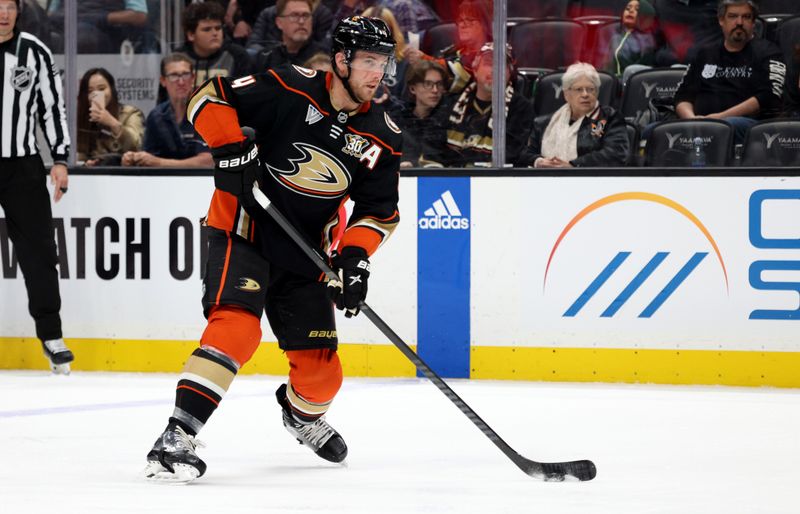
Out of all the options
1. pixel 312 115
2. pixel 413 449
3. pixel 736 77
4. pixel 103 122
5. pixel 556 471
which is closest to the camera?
pixel 556 471

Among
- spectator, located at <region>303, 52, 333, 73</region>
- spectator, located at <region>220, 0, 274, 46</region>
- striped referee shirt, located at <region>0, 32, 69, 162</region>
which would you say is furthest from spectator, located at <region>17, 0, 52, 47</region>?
spectator, located at <region>303, 52, 333, 73</region>

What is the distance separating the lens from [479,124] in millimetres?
5062

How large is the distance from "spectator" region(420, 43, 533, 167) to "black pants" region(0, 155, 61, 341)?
1.52 m

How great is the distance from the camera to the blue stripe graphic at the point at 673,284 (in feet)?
15.8

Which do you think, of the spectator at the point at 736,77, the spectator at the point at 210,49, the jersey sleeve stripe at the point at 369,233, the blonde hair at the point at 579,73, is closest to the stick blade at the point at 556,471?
the jersey sleeve stripe at the point at 369,233

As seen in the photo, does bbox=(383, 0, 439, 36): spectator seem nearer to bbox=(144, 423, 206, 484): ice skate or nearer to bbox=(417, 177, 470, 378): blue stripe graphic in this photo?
bbox=(417, 177, 470, 378): blue stripe graphic

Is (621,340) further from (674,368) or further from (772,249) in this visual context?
(772,249)

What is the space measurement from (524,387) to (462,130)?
3.41ft

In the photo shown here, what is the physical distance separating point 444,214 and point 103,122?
1.51m

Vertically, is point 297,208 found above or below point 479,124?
below

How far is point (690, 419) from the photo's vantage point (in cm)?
416

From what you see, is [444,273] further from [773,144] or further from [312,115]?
[312,115]

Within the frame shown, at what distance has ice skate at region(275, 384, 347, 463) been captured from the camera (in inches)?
133

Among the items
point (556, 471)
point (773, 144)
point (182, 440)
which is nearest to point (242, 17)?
point (773, 144)
